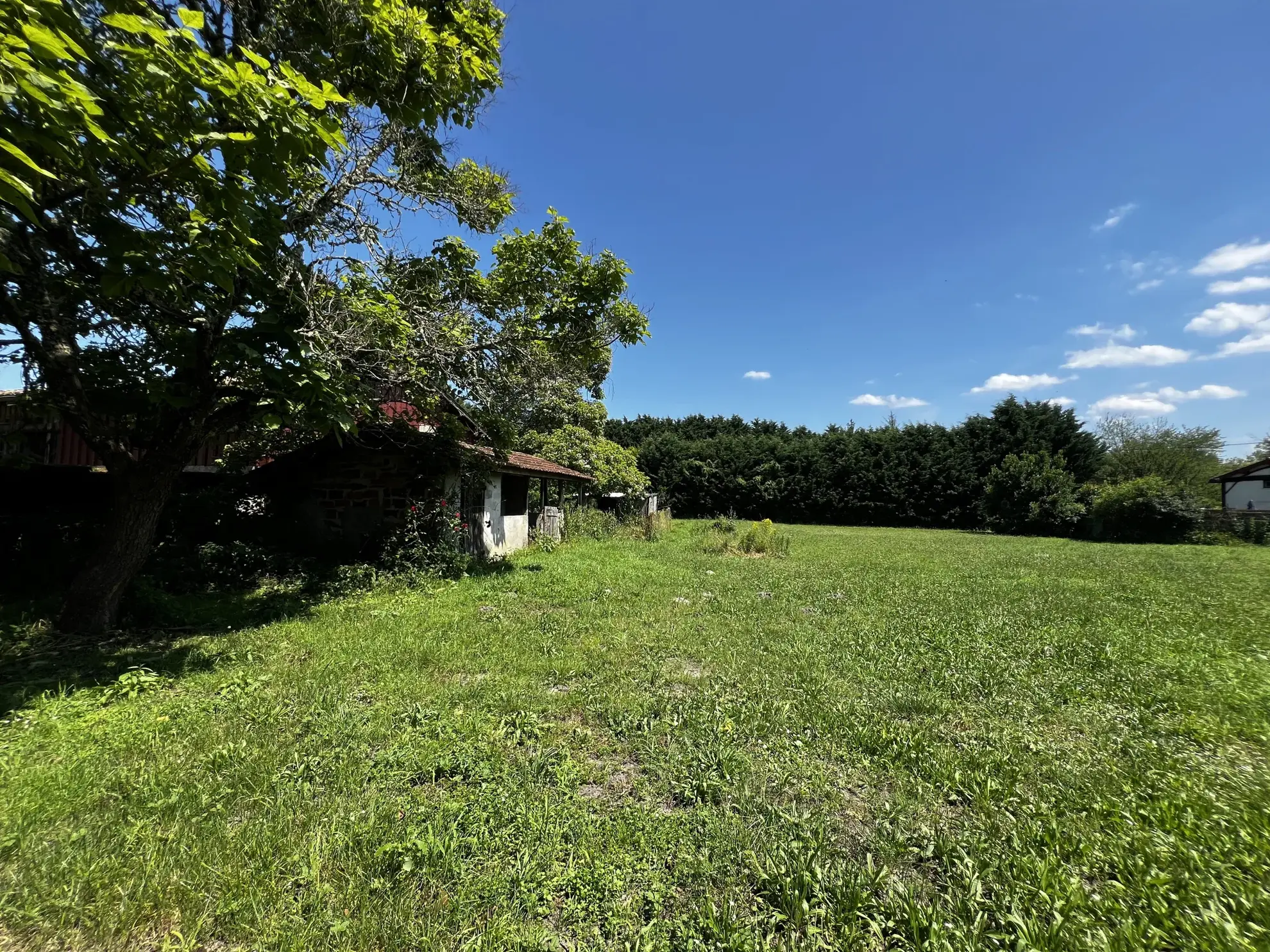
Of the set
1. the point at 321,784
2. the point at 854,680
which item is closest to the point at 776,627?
the point at 854,680

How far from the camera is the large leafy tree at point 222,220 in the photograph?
97.5 inches

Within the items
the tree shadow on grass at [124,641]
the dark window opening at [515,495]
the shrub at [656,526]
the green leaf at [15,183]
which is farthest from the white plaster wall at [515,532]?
the green leaf at [15,183]

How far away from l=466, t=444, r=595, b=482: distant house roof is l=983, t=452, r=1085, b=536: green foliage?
19.7 metres

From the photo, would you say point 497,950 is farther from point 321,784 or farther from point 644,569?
point 644,569

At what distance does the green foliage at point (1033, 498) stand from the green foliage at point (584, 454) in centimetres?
1740

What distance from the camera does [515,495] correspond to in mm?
12969

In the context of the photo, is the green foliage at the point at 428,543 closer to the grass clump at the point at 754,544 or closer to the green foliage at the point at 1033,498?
the grass clump at the point at 754,544

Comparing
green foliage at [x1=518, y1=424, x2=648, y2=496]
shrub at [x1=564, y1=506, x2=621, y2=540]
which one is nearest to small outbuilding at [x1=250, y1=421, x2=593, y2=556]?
shrub at [x1=564, y1=506, x2=621, y2=540]

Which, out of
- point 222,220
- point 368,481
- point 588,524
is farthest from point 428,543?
point 588,524

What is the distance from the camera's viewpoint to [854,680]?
4.42 meters

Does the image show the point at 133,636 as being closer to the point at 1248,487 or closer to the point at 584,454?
→ the point at 584,454

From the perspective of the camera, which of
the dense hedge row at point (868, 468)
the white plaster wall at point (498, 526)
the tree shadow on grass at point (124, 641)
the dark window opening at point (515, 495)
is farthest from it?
the dense hedge row at point (868, 468)

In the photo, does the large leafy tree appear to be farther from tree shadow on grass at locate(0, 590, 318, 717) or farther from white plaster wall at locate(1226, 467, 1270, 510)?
white plaster wall at locate(1226, 467, 1270, 510)

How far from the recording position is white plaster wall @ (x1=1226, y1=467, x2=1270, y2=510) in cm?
2342
